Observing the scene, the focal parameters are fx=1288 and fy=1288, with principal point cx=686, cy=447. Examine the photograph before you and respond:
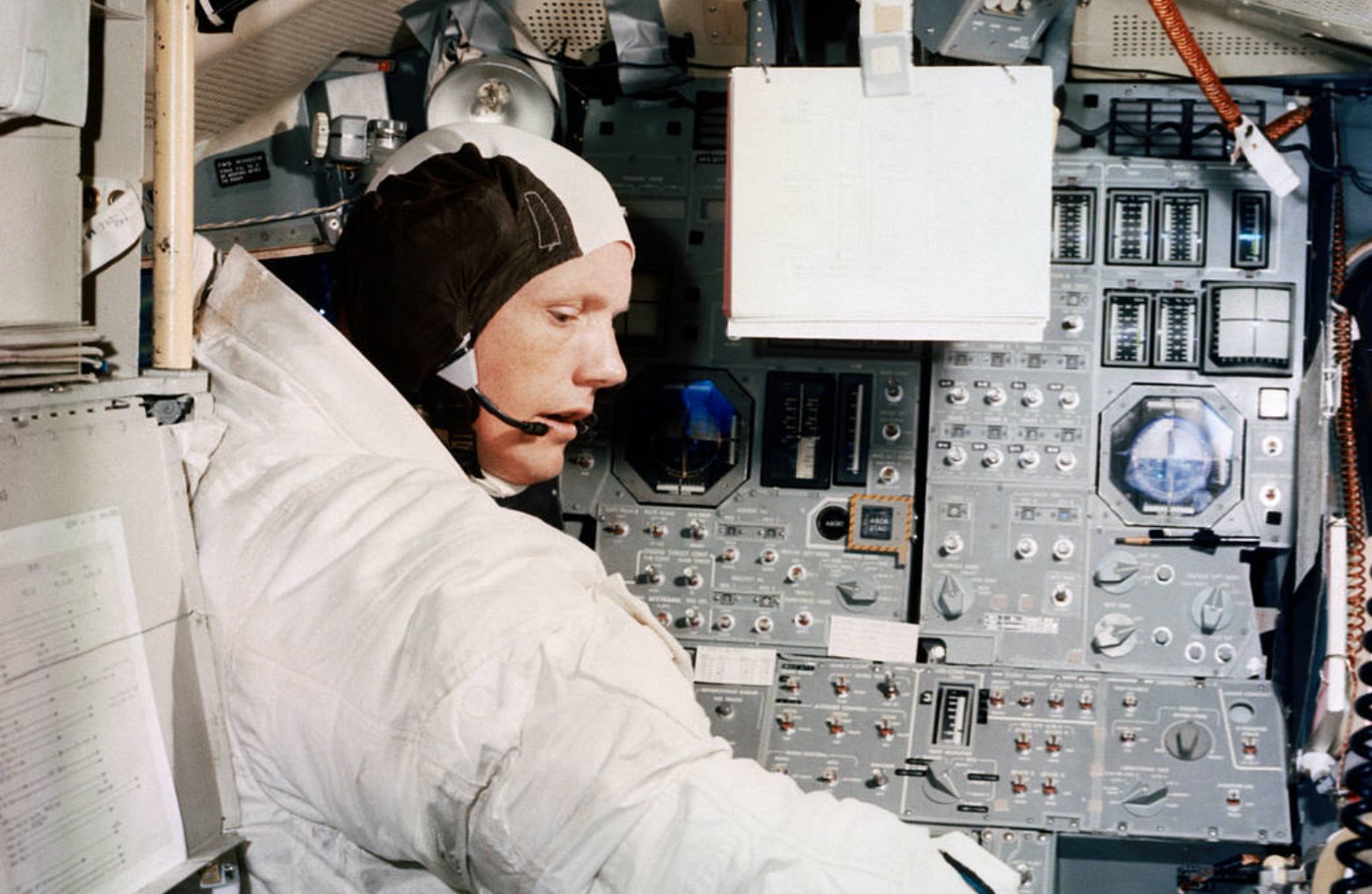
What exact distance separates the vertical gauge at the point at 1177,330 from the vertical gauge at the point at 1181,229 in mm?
82

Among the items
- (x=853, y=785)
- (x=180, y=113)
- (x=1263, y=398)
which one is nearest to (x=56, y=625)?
(x=180, y=113)

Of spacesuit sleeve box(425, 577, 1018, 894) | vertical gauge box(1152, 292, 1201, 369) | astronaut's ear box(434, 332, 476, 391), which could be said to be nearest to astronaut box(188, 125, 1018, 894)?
spacesuit sleeve box(425, 577, 1018, 894)

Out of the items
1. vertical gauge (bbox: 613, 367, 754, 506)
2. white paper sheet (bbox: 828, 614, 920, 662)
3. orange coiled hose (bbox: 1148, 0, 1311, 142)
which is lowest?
white paper sheet (bbox: 828, 614, 920, 662)

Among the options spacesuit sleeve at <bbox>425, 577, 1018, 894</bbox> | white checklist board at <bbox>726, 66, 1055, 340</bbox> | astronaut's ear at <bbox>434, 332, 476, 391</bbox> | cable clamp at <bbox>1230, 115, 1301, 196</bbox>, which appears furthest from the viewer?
cable clamp at <bbox>1230, 115, 1301, 196</bbox>

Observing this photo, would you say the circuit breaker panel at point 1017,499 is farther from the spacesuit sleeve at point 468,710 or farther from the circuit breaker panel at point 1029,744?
the spacesuit sleeve at point 468,710

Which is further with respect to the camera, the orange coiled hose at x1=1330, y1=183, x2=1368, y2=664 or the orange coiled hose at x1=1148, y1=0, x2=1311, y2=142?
the orange coiled hose at x1=1330, y1=183, x2=1368, y2=664

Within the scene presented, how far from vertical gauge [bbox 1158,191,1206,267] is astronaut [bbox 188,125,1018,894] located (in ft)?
6.00

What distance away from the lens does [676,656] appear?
166 centimetres

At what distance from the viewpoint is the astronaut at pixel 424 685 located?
126cm

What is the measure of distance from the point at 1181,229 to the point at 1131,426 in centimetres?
47

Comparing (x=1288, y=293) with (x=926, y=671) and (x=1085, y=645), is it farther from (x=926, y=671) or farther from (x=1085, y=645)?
(x=926, y=671)

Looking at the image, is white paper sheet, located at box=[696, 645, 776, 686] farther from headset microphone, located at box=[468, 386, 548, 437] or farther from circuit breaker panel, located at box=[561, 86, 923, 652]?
headset microphone, located at box=[468, 386, 548, 437]

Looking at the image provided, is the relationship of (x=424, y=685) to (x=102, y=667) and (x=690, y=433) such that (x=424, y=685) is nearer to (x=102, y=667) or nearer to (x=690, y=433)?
(x=102, y=667)

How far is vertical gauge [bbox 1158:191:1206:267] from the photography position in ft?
9.71
